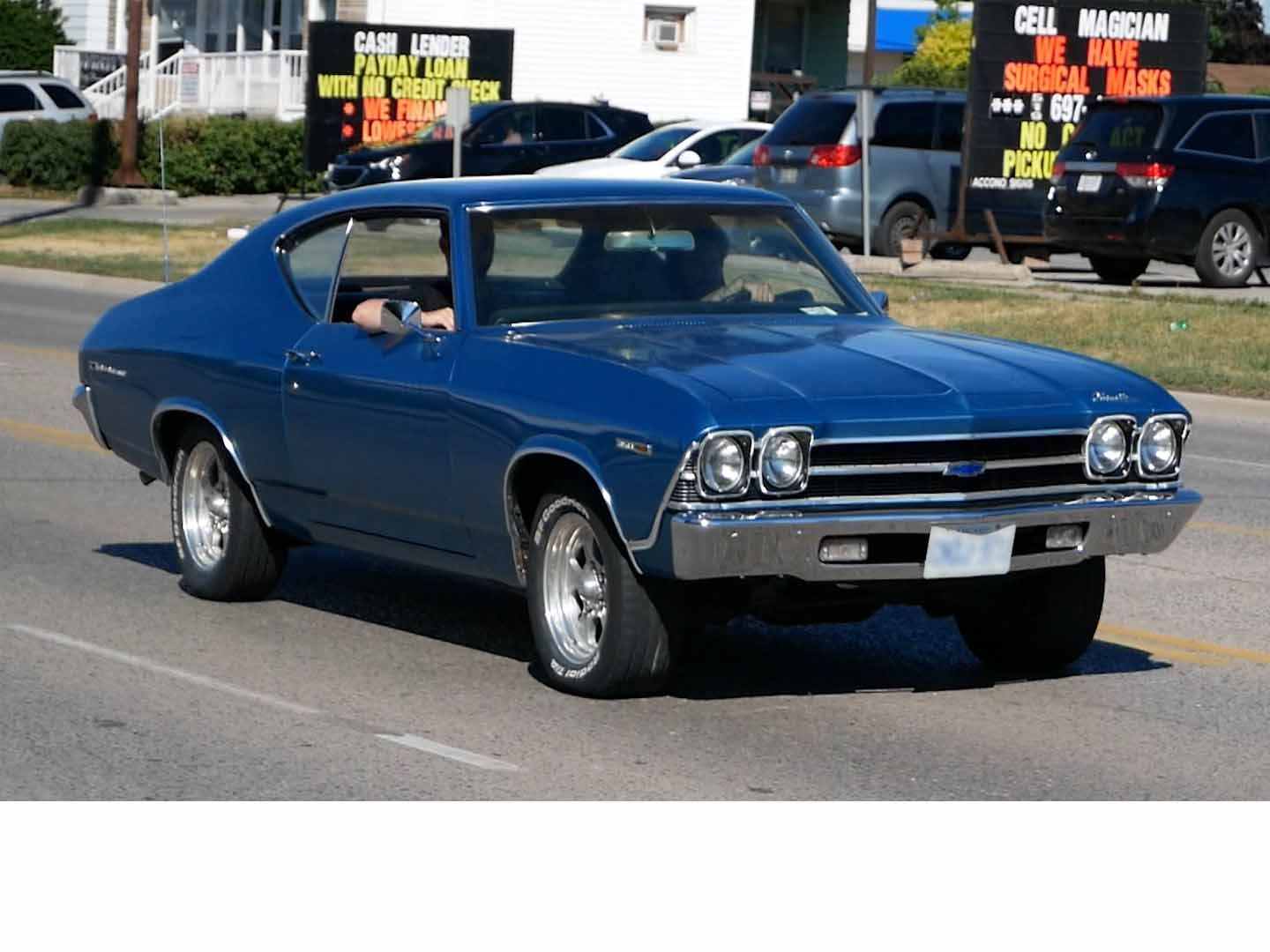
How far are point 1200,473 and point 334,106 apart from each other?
2588 cm

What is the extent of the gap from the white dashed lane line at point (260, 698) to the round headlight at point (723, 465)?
0.99 meters

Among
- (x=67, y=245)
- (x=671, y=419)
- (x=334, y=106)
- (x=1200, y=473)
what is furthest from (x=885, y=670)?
(x=334, y=106)

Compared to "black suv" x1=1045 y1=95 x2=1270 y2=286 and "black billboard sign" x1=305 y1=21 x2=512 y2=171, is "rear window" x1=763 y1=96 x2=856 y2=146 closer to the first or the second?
"black suv" x1=1045 y1=95 x2=1270 y2=286

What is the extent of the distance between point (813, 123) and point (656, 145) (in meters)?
7.62

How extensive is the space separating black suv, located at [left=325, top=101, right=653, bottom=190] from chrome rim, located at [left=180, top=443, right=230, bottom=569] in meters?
25.1

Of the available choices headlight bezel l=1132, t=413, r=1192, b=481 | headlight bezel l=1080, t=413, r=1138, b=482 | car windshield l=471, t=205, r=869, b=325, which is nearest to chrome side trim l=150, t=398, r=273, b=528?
car windshield l=471, t=205, r=869, b=325

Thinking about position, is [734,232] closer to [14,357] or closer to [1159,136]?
[14,357]

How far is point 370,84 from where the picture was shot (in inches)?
1517

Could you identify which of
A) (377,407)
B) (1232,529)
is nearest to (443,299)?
(377,407)

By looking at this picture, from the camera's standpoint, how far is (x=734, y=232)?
8586mm

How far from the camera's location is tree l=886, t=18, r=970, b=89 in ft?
206

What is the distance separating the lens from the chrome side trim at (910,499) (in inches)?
275

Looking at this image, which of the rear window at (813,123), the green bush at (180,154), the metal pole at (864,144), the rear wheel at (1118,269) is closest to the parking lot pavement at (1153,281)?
the rear wheel at (1118,269)

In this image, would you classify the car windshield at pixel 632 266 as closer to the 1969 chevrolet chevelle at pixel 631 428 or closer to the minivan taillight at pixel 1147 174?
the 1969 chevrolet chevelle at pixel 631 428
